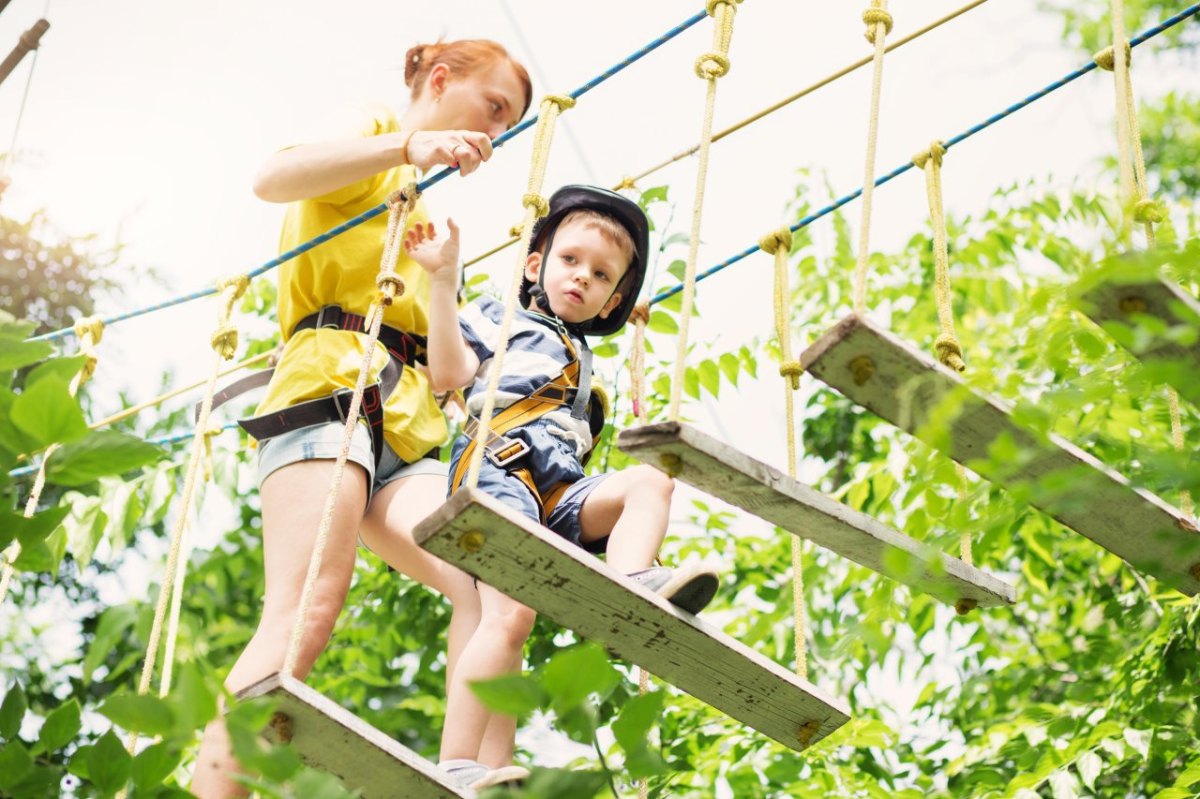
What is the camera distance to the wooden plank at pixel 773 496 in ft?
6.16

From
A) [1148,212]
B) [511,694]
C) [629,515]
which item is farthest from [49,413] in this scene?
[1148,212]

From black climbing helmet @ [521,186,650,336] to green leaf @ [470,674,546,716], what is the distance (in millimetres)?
1794

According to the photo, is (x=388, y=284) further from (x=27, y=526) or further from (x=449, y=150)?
(x=27, y=526)

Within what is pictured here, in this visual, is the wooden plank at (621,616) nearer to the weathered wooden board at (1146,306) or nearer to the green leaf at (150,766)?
the green leaf at (150,766)

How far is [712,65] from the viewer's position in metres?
2.47

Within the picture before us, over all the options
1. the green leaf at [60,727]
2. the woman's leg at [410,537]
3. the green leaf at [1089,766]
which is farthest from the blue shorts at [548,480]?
the green leaf at [1089,766]

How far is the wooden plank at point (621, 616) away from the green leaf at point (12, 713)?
0.55m

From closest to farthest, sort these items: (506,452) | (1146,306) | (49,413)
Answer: (49,413) < (1146,306) < (506,452)

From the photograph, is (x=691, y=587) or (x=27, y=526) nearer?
(x=27, y=526)

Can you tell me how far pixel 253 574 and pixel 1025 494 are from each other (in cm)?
547

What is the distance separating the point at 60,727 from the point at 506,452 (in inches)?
48.8

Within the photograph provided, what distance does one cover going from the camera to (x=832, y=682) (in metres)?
5.73

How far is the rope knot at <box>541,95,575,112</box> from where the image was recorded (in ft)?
8.58

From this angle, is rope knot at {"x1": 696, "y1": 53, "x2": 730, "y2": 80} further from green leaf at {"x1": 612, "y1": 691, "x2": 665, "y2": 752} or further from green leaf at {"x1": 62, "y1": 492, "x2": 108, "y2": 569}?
green leaf at {"x1": 62, "y1": 492, "x2": 108, "y2": 569}
